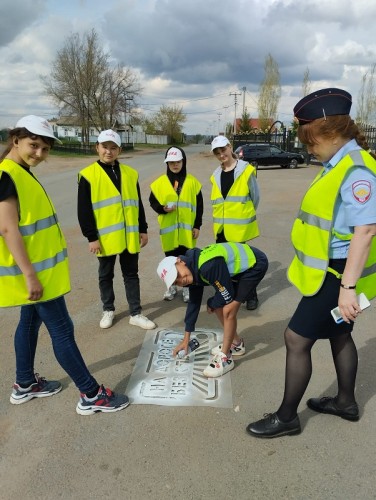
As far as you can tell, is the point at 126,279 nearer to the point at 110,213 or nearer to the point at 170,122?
the point at 110,213

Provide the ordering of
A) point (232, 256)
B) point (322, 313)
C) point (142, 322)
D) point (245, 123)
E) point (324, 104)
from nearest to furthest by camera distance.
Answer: point (324, 104), point (322, 313), point (232, 256), point (142, 322), point (245, 123)

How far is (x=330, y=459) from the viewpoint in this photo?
233cm

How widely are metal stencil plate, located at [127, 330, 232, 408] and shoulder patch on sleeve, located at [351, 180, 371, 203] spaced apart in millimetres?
1677

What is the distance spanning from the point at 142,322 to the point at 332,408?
76.7 inches

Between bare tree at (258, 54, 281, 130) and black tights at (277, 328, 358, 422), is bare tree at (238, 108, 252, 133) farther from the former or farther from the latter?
black tights at (277, 328, 358, 422)

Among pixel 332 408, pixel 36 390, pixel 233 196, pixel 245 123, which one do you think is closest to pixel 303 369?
pixel 332 408

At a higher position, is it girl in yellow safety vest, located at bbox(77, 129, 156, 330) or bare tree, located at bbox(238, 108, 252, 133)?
bare tree, located at bbox(238, 108, 252, 133)

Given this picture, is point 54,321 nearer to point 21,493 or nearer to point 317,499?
point 21,493

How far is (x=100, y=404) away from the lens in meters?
2.72

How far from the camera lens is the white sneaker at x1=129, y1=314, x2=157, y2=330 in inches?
156

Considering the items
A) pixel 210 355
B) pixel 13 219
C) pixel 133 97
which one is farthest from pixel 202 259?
pixel 133 97

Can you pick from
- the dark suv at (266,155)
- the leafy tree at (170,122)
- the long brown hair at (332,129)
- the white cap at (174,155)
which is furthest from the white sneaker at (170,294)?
the leafy tree at (170,122)

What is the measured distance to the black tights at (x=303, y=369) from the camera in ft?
7.82

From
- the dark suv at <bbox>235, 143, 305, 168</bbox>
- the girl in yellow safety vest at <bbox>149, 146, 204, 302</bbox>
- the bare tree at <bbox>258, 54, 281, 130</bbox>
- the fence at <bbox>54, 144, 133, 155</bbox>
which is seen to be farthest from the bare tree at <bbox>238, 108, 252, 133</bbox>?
the girl in yellow safety vest at <bbox>149, 146, 204, 302</bbox>
